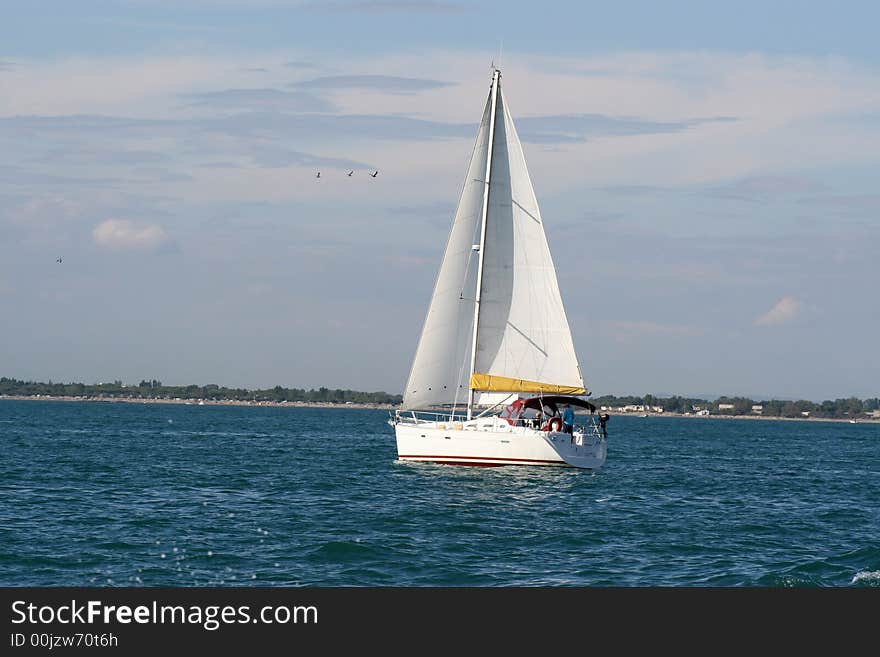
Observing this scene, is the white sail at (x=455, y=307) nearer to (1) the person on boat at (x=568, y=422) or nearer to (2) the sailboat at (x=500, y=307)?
(2) the sailboat at (x=500, y=307)

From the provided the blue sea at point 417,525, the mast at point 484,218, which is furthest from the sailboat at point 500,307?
the blue sea at point 417,525

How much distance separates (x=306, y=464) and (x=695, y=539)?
3066 centimetres

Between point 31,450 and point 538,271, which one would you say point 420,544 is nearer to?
point 538,271

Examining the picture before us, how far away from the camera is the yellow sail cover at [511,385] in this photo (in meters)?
53.3

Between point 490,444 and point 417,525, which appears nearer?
point 417,525


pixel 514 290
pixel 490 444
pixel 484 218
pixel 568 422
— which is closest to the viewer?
pixel 490 444

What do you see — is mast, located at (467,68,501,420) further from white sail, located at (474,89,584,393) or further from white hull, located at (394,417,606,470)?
white hull, located at (394,417,606,470)

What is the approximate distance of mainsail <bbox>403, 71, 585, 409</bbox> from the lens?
53469mm

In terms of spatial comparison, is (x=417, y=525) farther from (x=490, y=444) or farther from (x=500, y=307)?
(x=500, y=307)

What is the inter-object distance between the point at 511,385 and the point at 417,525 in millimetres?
20289

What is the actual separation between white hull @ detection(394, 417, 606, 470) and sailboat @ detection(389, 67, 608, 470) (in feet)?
3.22

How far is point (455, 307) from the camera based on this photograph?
177 feet

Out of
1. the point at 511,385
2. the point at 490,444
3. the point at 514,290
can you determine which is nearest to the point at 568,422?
the point at 511,385

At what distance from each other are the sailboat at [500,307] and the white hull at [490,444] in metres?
0.98
